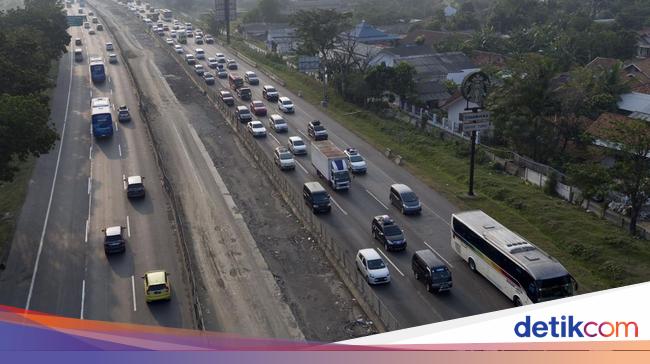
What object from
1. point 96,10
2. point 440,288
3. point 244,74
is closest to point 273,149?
point 440,288

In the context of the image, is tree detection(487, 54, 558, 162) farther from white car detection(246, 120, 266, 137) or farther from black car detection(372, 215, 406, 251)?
white car detection(246, 120, 266, 137)

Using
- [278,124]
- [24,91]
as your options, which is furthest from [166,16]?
[24,91]

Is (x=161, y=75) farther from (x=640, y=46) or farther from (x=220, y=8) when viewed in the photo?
(x=640, y=46)

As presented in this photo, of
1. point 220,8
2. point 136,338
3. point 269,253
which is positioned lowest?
point 269,253

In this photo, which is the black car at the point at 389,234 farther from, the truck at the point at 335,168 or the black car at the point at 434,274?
the truck at the point at 335,168

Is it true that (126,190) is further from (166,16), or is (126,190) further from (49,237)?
(166,16)

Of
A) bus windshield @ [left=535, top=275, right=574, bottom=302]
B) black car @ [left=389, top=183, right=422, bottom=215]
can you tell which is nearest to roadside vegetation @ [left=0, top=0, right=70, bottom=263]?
black car @ [left=389, top=183, right=422, bottom=215]

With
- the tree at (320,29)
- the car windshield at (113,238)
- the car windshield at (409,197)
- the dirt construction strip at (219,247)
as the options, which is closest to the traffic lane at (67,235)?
the car windshield at (113,238)
